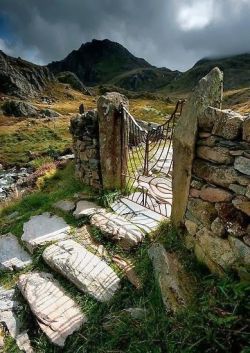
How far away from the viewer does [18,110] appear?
45688mm

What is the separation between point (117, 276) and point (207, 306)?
195 cm

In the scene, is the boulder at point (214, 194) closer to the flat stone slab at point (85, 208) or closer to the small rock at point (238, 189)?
the small rock at point (238, 189)

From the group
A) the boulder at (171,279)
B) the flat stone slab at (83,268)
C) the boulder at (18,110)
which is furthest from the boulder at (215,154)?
the boulder at (18,110)

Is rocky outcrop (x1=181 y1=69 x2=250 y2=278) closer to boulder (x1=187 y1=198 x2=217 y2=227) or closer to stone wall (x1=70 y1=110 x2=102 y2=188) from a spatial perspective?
boulder (x1=187 y1=198 x2=217 y2=227)

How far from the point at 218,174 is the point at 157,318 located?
2.03 metres

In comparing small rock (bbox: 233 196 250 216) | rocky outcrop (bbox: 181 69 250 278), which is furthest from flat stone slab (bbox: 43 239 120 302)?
small rock (bbox: 233 196 250 216)

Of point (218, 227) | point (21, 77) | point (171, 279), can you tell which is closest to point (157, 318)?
point (171, 279)

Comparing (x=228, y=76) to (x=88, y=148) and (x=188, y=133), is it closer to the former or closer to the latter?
(x=88, y=148)

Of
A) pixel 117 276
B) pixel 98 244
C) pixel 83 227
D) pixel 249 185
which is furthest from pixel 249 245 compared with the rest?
pixel 83 227

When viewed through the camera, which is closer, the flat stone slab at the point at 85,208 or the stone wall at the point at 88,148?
the flat stone slab at the point at 85,208

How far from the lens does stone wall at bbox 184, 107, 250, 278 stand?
3.98 m

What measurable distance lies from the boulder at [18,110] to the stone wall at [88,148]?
38.3 meters

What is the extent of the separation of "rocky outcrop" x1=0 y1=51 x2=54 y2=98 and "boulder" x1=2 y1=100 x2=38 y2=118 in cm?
2156

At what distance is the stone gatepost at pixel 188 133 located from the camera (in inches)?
184
